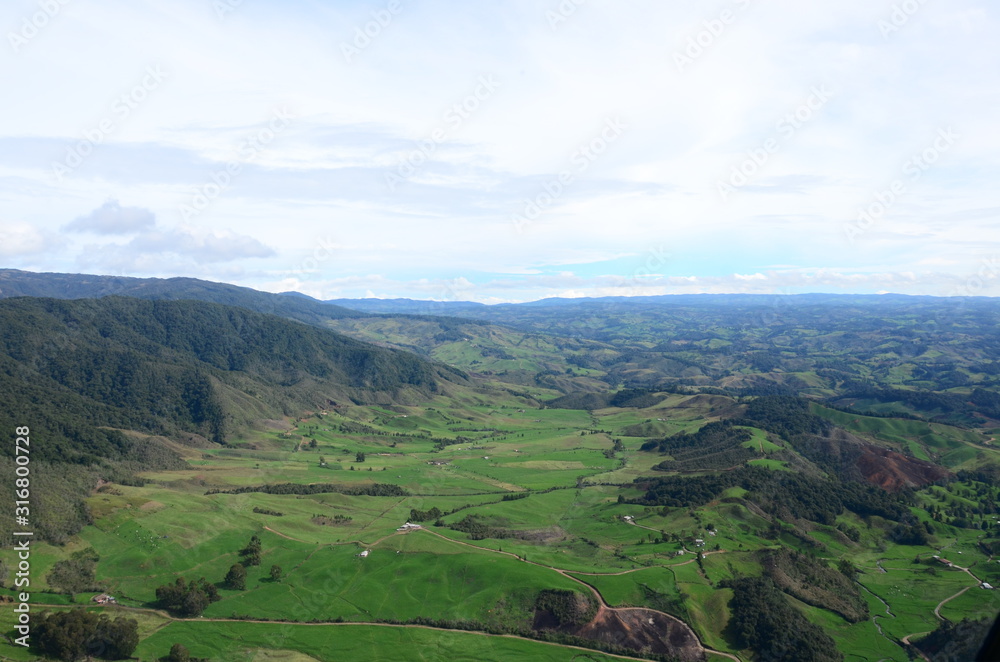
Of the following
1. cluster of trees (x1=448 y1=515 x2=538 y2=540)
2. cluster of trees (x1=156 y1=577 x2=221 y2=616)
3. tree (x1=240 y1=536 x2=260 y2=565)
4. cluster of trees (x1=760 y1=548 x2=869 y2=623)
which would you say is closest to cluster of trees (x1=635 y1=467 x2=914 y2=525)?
cluster of trees (x1=760 y1=548 x2=869 y2=623)

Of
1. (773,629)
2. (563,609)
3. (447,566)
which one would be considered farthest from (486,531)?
(773,629)

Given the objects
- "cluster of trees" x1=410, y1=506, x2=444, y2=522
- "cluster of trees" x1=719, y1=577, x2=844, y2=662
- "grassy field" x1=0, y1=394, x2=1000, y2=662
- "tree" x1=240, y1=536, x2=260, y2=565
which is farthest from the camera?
"cluster of trees" x1=410, y1=506, x2=444, y2=522

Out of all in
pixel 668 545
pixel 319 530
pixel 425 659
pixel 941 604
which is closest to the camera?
pixel 425 659

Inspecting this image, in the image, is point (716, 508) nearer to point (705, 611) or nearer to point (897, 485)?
point (705, 611)

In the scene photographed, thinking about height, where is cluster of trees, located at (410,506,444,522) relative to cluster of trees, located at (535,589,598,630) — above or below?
below

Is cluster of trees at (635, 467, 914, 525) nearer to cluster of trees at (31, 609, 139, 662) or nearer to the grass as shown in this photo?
the grass

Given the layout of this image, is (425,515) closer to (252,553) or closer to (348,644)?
(252,553)

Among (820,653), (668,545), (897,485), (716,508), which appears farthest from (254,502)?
(897,485)

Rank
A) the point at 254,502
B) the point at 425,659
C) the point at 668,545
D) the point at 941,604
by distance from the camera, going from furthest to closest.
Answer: the point at 254,502 → the point at 668,545 → the point at 941,604 → the point at 425,659
